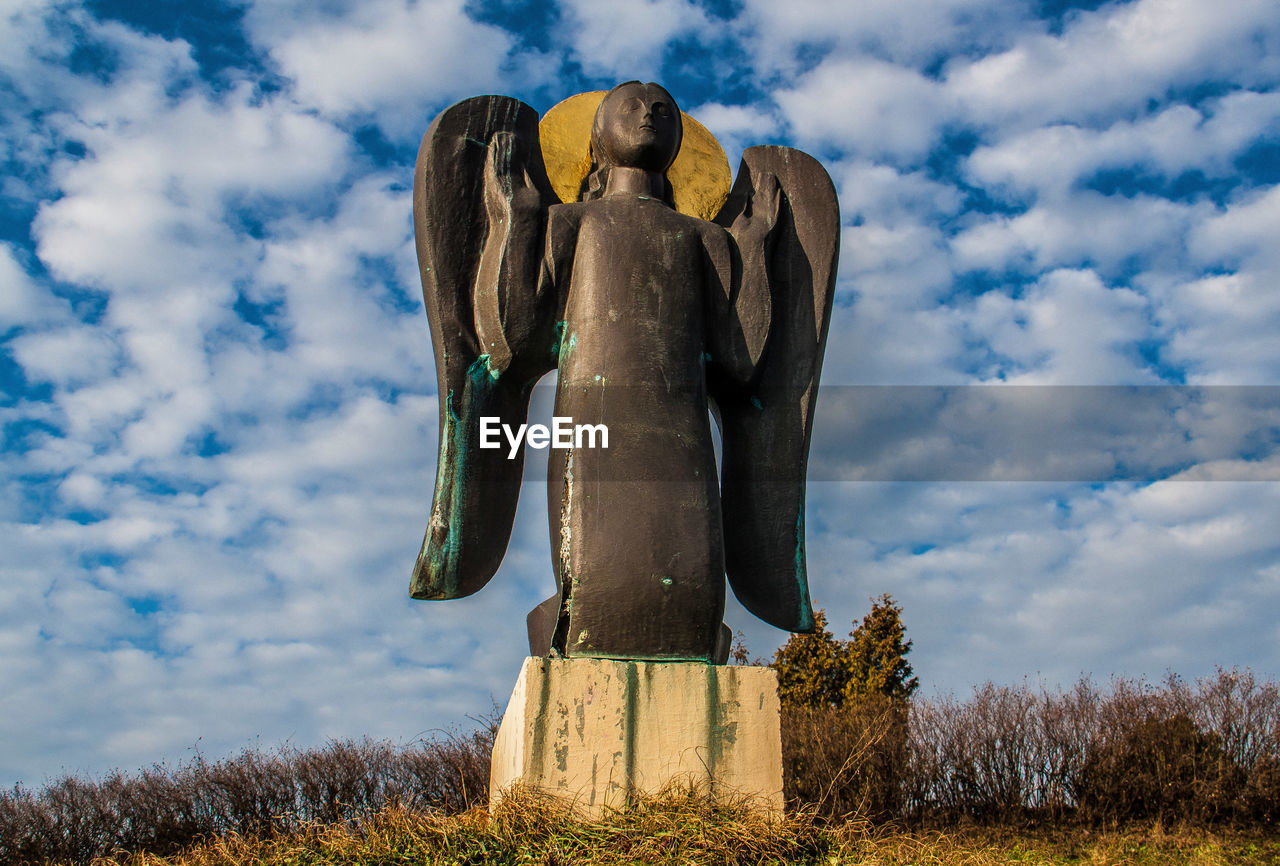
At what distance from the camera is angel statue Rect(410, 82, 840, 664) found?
3391mm

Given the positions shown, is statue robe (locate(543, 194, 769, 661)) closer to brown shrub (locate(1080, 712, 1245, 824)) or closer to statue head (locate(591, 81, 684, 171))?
statue head (locate(591, 81, 684, 171))

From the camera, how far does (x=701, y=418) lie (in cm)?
371

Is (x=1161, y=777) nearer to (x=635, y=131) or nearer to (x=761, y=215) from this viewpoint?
(x=761, y=215)

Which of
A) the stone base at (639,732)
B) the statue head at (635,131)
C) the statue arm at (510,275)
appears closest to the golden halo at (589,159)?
the statue head at (635,131)

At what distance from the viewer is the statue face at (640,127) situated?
4141mm

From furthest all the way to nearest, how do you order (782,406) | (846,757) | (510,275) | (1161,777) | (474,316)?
(846,757) → (1161,777) → (782,406) → (474,316) → (510,275)

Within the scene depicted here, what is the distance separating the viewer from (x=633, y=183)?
4.15 m

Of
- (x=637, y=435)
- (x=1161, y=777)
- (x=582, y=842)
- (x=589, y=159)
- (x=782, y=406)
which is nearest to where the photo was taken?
(x=582, y=842)

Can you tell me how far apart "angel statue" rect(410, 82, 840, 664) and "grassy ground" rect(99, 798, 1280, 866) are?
55 centimetres

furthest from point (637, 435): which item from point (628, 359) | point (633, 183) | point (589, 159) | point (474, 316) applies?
point (589, 159)

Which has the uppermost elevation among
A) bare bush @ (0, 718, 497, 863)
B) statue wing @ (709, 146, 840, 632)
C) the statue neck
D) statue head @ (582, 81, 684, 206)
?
statue head @ (582, 81, 684, 206)

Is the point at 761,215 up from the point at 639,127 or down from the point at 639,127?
down

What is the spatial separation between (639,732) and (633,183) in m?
2.18

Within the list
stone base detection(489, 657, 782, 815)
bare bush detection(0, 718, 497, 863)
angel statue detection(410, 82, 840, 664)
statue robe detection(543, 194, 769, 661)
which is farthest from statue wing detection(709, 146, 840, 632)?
bare bush detection(0, 718, 497, 863)
